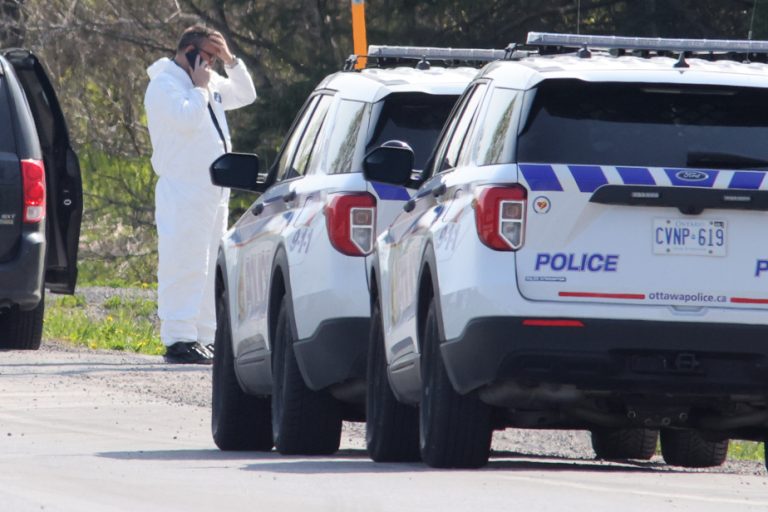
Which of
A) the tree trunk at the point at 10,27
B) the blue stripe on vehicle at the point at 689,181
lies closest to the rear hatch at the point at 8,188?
the blue stripe on vehicle at the point at 689,181

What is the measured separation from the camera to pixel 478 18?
22.6 meters

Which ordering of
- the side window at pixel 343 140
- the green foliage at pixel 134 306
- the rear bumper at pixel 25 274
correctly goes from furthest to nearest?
1. the green foliage at pixel 134 306
2. the rear bumper at pixel 25 274
3. the side window at pixel 343 140

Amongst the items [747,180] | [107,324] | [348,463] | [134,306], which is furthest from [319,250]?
[134,306]

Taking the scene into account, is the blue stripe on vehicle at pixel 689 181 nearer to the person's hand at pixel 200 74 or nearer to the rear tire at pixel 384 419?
the rear tire at pixel 384 419

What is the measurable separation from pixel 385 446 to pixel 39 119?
25.2 feet

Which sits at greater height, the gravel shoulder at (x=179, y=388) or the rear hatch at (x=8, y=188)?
the rear hatch at (x=8, y=188)

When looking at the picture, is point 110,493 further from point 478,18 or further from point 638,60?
point 478,18

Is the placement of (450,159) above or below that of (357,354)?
above

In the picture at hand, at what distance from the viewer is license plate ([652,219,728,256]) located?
8.07 metres

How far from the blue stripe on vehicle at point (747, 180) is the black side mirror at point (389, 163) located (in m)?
1.60

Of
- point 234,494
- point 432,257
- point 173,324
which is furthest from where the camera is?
point 173,324

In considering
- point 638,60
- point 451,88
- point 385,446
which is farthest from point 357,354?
point 638,60

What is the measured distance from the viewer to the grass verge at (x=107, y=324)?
58.6 feet

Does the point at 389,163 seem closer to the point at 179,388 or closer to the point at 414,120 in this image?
the point at 414,120
